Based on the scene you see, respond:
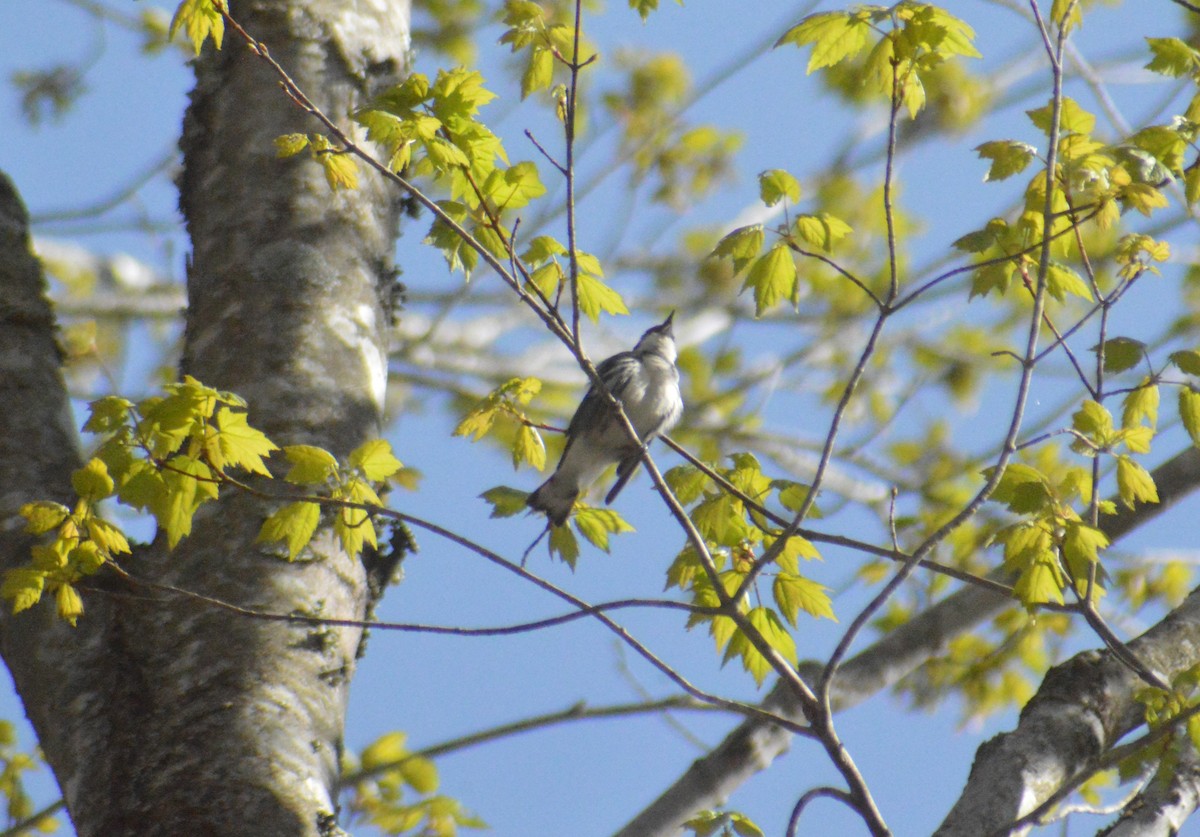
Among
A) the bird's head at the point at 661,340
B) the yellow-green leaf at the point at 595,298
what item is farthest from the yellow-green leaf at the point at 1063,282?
the bird's head at the point at 661,340

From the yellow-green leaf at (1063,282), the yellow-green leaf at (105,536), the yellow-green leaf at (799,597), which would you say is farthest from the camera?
the yellow-green leaf at (1063,282)

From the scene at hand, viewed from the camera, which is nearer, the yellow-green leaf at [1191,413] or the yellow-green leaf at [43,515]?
the yellow-green leaf at [43,515]

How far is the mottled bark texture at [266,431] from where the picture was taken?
6.95ft

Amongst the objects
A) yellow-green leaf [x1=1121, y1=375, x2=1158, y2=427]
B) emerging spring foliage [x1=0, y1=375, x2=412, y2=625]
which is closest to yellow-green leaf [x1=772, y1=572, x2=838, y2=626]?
yellow-green leaf [x1=1121, y1=375, x2=1158, y2=427]

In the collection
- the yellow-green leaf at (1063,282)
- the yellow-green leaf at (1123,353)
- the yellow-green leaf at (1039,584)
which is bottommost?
the yellow-green leaf at (1039,584)

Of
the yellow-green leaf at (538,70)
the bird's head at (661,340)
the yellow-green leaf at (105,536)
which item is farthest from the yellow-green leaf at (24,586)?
the bird's head at (661,340)

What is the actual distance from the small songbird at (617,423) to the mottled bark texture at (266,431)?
1232 millimetres

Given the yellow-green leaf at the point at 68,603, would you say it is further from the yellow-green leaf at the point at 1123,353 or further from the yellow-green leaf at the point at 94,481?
the yellow-green leaf at the point at 1123,353

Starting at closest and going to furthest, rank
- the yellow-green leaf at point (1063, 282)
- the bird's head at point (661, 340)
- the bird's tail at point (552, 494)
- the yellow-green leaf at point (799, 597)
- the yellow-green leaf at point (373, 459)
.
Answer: the yellow-green leaf at point (373, 459) → the yellow-green leaf at point (799, 597) → the yellow-green leaf at point (1063, 282) → the bird's tail at point (552, 494) → the bird's head at point (661, 340)

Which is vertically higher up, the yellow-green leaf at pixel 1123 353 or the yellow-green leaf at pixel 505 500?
the yellow-green leaf at pixel 505 500

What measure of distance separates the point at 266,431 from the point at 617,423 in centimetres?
161

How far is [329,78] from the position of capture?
3066 mm

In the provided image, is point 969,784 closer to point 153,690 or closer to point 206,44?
point 153,690

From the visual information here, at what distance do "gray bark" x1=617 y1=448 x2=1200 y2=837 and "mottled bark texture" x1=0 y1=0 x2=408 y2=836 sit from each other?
3.10 feet
